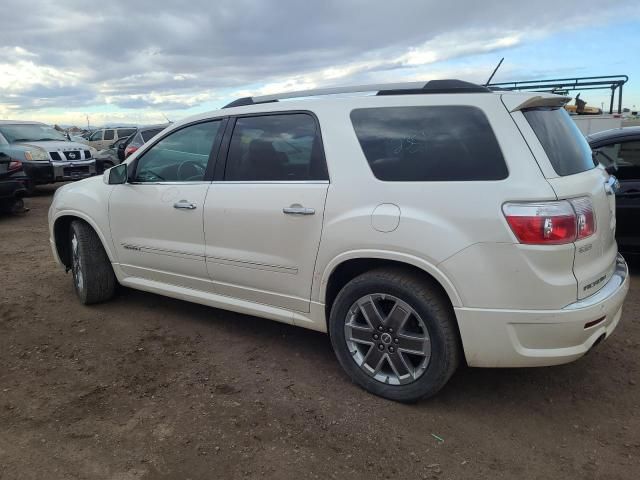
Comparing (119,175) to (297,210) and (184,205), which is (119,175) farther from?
(297,210)

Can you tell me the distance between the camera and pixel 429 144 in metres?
3.01

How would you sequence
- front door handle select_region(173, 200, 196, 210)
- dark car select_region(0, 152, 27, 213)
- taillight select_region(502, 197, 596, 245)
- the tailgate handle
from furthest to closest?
dark car select_region(0, 152, 27, 213)
front door handle select_region(173, 200, 196, 210)
the tailgate handle
taillight select_region(502, 197, 596, 245)

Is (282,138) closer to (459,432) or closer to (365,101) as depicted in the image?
(365,101)

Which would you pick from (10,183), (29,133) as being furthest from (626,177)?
(29,133)

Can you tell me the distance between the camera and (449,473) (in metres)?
2.56

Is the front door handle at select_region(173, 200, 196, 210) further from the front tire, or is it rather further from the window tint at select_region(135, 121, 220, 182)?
the front tire

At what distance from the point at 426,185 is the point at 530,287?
76 cm

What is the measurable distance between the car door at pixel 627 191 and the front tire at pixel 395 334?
3.46 metres

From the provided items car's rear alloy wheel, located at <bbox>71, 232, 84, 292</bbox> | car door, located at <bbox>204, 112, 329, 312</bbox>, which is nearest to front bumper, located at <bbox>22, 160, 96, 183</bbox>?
car's rear alloy wheel, located at <bbox>71, 232, 84, 292</bbox>

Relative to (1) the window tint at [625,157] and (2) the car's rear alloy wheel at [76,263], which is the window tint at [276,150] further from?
(1) the window tint at [625,157]

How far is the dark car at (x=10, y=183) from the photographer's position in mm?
9477

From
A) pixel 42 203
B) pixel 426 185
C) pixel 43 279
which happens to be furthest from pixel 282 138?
pixel 42 203

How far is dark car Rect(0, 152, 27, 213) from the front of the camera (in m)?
9.48

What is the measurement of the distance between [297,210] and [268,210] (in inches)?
9.5
